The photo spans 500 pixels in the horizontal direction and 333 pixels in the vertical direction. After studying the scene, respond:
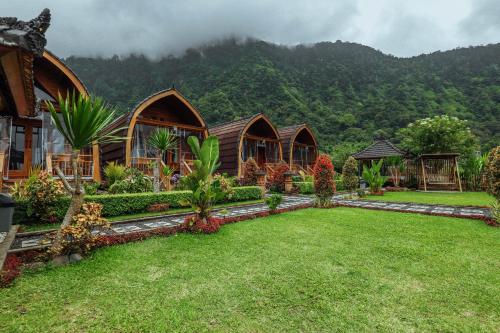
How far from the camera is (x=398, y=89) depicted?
141 feet

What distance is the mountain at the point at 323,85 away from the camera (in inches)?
1405

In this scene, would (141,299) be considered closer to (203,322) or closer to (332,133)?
(203,322)

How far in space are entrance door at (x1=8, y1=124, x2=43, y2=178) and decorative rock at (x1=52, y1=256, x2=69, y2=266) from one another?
9.91 metres

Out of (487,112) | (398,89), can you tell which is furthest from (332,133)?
(487,112)

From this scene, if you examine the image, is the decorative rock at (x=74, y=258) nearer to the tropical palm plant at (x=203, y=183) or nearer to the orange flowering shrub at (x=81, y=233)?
the orange flowering shrub at (x=81, y=233)

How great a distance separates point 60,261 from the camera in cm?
439

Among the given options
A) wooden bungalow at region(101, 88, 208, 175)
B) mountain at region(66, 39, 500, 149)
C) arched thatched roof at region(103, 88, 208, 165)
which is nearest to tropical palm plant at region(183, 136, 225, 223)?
wooden bungalow at region(101, 88, 208, 175)

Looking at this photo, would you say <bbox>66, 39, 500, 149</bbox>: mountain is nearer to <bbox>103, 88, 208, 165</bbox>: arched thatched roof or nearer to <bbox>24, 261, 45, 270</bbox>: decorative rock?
<bbox>103, 88, 208, 165</bbox>: arched thatched roof

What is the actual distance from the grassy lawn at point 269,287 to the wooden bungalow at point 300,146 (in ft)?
60.0

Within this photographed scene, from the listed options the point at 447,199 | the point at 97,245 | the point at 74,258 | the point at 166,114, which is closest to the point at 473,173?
the point at 447,199

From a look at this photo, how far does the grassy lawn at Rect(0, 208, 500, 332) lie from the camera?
8.93ft

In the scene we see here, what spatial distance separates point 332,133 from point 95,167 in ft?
110

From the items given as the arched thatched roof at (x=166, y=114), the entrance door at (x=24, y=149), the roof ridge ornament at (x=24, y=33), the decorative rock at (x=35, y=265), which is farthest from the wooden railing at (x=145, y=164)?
the roof ridge ornament at (x=24, y=33)

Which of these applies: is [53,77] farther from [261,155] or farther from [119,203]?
[261,155]
